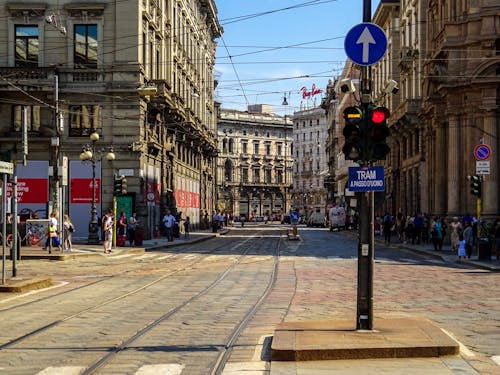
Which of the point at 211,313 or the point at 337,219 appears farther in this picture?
the point at 337,219

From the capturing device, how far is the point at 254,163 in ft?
461

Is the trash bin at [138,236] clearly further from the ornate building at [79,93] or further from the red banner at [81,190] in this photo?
the red banner at [81,190]

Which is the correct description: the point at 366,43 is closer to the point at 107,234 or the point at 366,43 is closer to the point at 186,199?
the point at 107,234

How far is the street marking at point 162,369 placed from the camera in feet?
27.6

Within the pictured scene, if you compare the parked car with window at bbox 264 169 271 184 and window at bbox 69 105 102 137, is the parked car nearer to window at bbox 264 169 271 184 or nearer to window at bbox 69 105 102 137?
window at bbox 264 169 271 184

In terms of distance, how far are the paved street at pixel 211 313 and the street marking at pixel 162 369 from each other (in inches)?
0.4

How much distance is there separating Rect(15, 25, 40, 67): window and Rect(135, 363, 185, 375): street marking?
119 feet

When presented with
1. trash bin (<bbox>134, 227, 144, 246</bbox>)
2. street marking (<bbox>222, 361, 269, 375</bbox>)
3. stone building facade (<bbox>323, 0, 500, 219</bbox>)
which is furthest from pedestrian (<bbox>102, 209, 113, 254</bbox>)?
street marking (<bbox>222, 361, 269, 375</bbox>)

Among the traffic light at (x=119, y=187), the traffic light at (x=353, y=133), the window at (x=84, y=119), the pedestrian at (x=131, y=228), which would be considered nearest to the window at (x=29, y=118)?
the window at (x=84, y=119)

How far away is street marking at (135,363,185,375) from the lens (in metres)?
8.42

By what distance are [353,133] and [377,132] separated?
1.04ft

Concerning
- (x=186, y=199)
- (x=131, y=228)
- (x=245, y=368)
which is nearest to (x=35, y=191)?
(x=131, y=228)

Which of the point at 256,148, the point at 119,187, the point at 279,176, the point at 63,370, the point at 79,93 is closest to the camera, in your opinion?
the point at 63,370

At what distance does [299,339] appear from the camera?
9.69m
